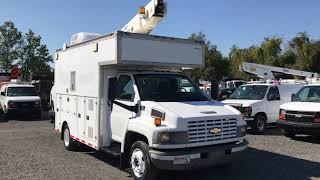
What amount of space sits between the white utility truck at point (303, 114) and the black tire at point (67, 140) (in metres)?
6.73

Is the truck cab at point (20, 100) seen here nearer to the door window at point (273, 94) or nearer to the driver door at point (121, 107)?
the door window at point (273, 94)

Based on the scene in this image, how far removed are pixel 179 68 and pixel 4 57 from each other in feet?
165

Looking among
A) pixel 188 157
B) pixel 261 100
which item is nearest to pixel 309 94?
pixel 261 100

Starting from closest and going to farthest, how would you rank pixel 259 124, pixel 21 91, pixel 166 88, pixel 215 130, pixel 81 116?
pixel 215 130
pixel 166 88
pixel 81 116
pixel 259 124
pixel 21 91

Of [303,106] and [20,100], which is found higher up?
[303,106]

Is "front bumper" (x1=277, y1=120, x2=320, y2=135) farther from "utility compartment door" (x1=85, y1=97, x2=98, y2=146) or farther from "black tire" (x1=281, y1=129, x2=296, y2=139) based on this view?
"utility compartment door" (x1=85, y1=97, x2=98, y2=146)

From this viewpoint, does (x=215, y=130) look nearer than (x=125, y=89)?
Yes

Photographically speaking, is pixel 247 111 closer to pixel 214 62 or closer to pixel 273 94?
pixel 273 94

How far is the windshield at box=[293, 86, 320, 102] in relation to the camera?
576 inches

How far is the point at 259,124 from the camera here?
53.6 ft

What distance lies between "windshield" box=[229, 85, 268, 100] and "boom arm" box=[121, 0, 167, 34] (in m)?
7.05

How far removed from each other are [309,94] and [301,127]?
1572 millimetres

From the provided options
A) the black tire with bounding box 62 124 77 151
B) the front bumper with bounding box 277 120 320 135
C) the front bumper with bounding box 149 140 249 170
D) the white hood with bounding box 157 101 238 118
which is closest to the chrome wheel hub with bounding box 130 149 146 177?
the front bumper with bounding box 149 140 249 170

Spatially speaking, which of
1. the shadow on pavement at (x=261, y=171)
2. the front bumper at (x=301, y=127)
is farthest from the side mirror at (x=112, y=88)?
the front bumper at (x=301, y=127)
